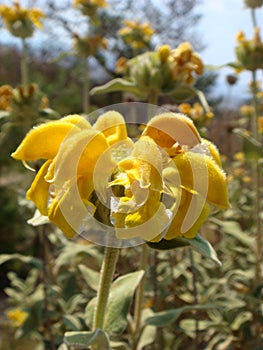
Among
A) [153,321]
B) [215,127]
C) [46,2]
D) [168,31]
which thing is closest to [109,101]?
[168,31]

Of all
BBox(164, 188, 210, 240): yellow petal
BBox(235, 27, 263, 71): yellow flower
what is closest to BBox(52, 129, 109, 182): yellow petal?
BBox(164, 188, 210, 240): yellow petal

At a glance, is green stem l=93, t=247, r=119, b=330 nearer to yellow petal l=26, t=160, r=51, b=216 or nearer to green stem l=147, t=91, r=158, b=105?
yellow petal l=26, t=160, r=51, b=216

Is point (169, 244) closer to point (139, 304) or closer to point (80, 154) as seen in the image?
point (80, 154)

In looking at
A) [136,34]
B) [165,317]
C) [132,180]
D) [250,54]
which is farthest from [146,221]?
[136,34]

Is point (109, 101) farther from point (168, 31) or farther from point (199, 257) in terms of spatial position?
point (199, 257)

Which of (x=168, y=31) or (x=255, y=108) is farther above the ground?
(x=255, y=108)

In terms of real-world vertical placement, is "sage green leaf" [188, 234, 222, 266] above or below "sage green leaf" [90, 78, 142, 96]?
below
